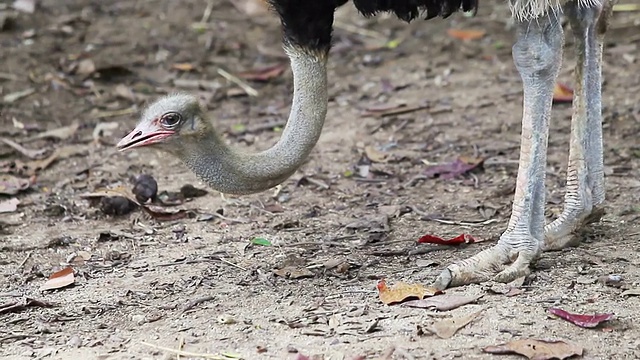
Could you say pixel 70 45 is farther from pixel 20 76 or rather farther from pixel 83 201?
pixel 83 201

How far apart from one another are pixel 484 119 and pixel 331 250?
2658 mm

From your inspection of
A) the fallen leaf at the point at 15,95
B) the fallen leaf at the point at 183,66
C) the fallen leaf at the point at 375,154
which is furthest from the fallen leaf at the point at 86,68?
the fallen leaf at the point at 375,154

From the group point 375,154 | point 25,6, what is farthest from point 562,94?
point 25,6

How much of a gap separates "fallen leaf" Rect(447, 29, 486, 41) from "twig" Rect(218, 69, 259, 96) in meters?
2.08

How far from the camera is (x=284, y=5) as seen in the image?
5.59m

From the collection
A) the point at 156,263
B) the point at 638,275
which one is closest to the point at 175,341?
the point at 156,263

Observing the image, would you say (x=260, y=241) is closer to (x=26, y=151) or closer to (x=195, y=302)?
(x=195, y=302)

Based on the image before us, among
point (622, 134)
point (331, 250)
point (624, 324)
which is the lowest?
point (331, 250)

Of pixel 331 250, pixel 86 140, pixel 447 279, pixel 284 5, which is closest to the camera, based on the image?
pixel 447 279

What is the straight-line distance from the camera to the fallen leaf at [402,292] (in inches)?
200

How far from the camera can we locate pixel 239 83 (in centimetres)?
939

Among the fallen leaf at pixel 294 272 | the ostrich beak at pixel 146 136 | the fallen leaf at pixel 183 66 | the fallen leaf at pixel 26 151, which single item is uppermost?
the ostrich beak at pixel 146 136

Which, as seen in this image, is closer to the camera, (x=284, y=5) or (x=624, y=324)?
(x=624, y=324)

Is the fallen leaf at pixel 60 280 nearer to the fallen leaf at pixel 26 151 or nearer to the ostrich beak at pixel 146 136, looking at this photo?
the ostrich beak at pixel 146 136
